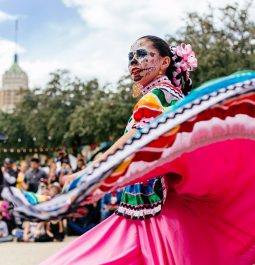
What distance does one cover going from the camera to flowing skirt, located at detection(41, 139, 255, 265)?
2.65 meters

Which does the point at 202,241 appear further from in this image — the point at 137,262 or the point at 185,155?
the point at 185,155

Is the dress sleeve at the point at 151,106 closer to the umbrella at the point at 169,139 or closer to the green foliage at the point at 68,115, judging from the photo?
the umbrella at the point at 169,139

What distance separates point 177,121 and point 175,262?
0.87m

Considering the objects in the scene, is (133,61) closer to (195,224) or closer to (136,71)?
(136,71)

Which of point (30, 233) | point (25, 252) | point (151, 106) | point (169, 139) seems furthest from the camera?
point (30, 233)

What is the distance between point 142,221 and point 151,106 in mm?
579

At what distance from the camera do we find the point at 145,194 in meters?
2.87

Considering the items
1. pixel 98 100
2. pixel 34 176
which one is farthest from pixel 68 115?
pixel 34 176

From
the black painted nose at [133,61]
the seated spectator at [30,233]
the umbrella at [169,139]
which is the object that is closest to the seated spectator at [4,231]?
the seated spectator at [30,233]

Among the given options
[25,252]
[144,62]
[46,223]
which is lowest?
[25,252]

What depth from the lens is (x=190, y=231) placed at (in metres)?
2.77

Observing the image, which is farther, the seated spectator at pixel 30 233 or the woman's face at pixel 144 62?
the seated spectator at pixel 30 233

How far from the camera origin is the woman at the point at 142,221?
2.70m

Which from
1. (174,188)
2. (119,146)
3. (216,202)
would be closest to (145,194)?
(174,188)
